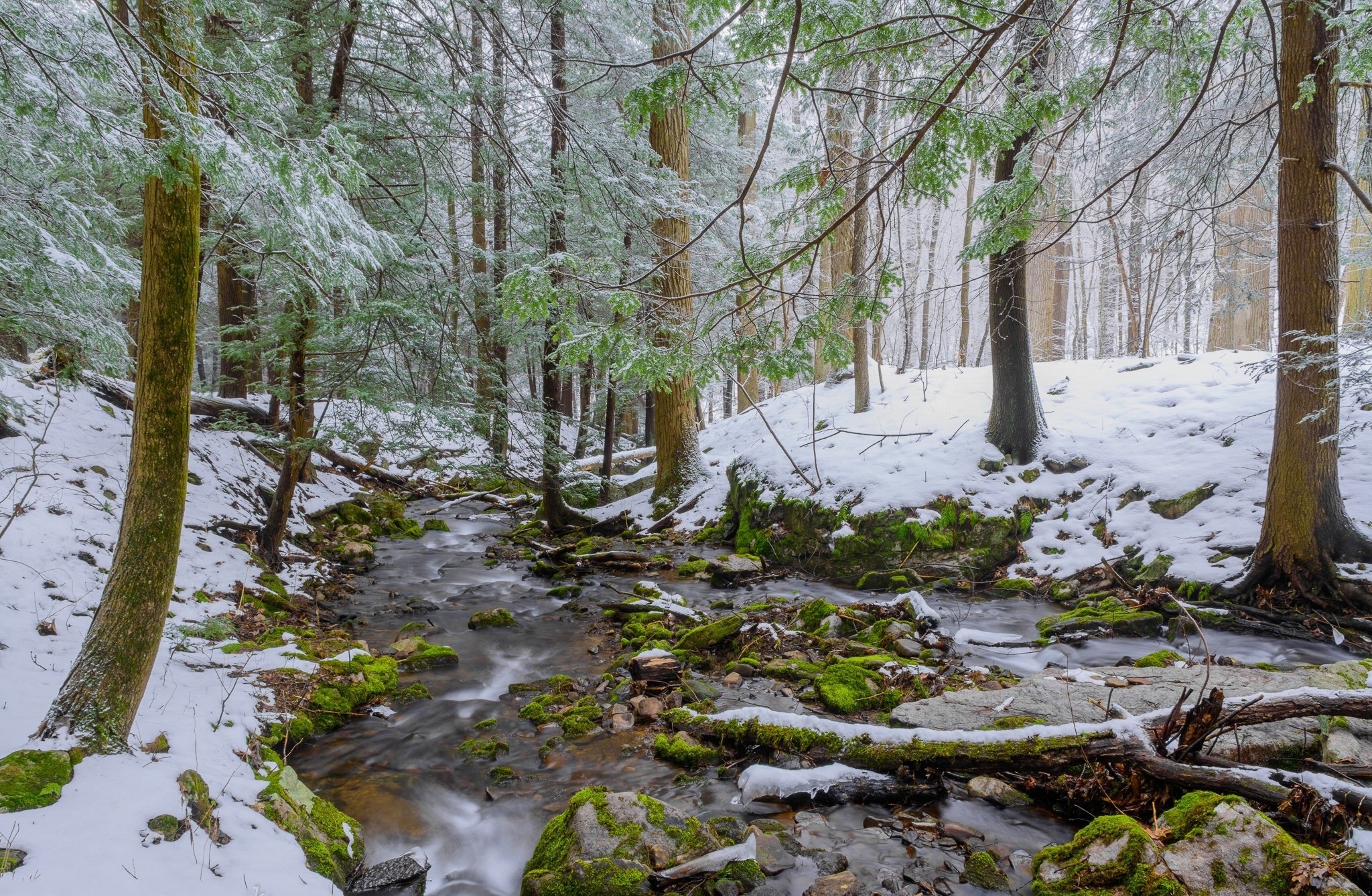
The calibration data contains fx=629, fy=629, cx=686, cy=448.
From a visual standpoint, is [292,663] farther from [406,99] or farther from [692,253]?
[692,253]

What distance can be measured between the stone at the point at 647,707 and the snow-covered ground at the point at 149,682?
90.2 inches

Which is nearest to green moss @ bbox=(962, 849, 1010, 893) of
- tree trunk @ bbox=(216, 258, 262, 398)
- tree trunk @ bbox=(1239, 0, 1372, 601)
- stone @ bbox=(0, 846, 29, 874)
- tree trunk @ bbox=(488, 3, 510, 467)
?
stone @ bbox=(0, 846, 29, 874)

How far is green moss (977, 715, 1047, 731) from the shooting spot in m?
3.67

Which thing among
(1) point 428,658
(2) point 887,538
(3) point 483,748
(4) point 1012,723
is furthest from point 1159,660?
(1) point 428,658

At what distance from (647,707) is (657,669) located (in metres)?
0.53

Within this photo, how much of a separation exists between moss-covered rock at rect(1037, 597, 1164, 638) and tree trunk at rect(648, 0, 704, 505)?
451cm

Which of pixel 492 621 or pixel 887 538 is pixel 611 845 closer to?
pixel 492 621

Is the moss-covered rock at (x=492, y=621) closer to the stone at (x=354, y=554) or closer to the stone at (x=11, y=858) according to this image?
the stone at (x=354, y=554)

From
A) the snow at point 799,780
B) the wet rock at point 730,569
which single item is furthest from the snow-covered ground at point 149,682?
the wet rock at point 730,569

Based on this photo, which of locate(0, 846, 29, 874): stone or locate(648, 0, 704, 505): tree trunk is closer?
locate(0, 846, 29, 874): stone

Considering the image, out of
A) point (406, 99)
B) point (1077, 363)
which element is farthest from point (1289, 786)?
point (1077, 363)

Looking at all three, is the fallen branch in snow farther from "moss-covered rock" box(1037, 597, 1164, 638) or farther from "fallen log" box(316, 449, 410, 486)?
"moss-covered rock" box(1037, 597, 1164, 638)

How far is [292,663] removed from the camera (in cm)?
526

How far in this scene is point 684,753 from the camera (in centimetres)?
418
